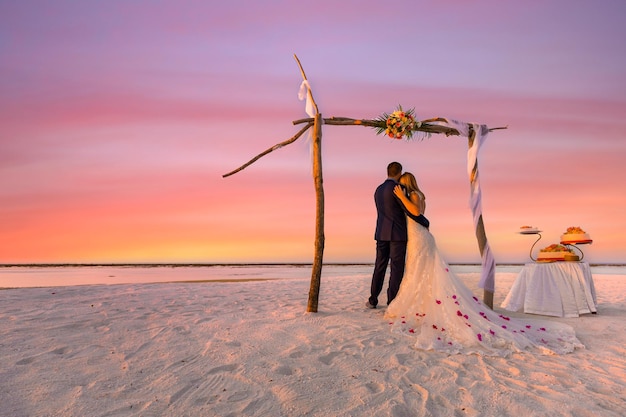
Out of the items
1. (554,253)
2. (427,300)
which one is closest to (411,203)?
(427,300)

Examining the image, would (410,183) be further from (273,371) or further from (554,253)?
(554,253)

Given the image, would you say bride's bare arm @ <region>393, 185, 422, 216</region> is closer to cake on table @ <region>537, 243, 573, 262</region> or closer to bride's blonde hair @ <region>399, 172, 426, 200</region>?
bride's blonde hair @ <region>399, 172, 426, 200</region>

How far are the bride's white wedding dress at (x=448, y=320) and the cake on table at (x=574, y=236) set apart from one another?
3.10 metres

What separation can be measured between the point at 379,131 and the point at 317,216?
2059 millimetres

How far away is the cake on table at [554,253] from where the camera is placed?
8.14 m

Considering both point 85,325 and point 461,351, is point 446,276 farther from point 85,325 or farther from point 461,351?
point 85,325

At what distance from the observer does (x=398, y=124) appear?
7.22 metres

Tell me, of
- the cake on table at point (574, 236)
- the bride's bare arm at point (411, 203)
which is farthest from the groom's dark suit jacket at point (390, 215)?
the cake on table at point (574, 236)

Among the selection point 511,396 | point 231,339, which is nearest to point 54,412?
point 231,339

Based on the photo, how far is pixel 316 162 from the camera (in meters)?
6.90

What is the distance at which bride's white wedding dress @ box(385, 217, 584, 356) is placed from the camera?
4.86 metres

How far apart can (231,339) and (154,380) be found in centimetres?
136

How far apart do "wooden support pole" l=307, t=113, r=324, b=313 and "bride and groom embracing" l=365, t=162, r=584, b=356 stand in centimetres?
97

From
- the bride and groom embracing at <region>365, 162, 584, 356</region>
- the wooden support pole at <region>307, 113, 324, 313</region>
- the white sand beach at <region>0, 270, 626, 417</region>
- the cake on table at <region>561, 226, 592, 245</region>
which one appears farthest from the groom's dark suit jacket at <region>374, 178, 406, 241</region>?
the cake on table at <region>561, 226, 592, 245</region>
